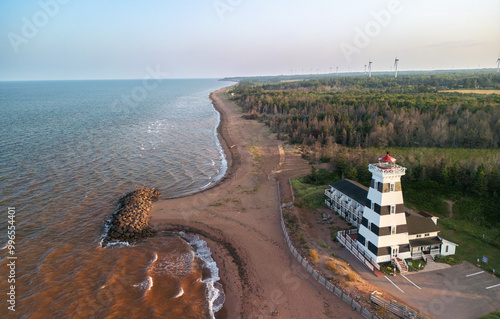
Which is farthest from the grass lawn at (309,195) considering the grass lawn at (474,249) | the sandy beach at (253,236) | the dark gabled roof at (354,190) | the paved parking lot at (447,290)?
the grass lawn at (474,249)

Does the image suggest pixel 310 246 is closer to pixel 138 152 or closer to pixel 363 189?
pixel 363 189

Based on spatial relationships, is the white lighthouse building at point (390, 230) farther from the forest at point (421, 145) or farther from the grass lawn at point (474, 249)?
the forest at point (421, 145)

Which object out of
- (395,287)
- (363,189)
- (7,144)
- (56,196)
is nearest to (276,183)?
(363,189)

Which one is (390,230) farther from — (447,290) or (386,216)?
(447,290)

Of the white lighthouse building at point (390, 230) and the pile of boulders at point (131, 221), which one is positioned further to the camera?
the pile of boulders at point (131, 221)

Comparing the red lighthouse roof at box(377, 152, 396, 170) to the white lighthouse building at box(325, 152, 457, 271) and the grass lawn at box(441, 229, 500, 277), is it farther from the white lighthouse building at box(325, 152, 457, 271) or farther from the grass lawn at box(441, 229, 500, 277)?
the grass lawn at box(441, 229, 500, 277)

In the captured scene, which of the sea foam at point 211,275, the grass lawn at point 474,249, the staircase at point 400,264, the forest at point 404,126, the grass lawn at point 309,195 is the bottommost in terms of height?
the sea foam at point 211,275
